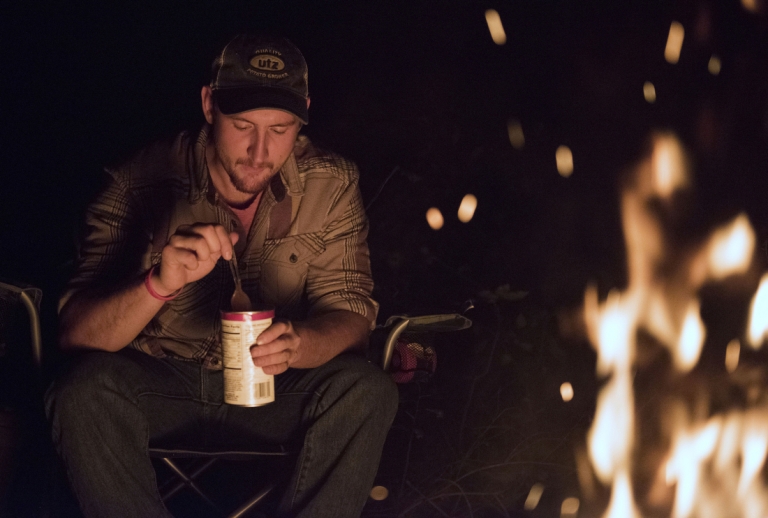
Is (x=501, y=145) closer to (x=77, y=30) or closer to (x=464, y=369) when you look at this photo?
(x=464, y=369)

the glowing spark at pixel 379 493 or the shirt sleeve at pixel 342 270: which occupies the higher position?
the shirt sleeve at pixel 342 270

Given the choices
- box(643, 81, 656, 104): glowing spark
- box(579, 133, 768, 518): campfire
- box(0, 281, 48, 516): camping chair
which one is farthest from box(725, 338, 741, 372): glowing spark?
box(0, 281, 48, 516): camping chair

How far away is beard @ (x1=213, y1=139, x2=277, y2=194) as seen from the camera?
203cm

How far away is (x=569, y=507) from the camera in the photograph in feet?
8.83

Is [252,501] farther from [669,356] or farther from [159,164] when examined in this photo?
[669,356]

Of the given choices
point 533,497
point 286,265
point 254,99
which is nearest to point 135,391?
point 286,265

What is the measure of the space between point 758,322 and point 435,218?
1.33 meters

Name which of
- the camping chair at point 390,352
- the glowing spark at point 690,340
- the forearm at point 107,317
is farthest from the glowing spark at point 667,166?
the forearm at point 107,317

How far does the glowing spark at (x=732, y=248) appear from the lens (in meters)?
2.96

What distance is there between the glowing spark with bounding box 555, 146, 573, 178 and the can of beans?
71.9 inches

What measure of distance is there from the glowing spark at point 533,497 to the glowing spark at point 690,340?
2.57ft

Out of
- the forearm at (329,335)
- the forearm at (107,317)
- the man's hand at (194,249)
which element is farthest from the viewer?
the forearm at (329,335)

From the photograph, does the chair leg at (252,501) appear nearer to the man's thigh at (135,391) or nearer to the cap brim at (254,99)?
the man's thigh at (135,391)

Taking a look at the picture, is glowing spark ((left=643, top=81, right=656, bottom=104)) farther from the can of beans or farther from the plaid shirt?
the can of beans
